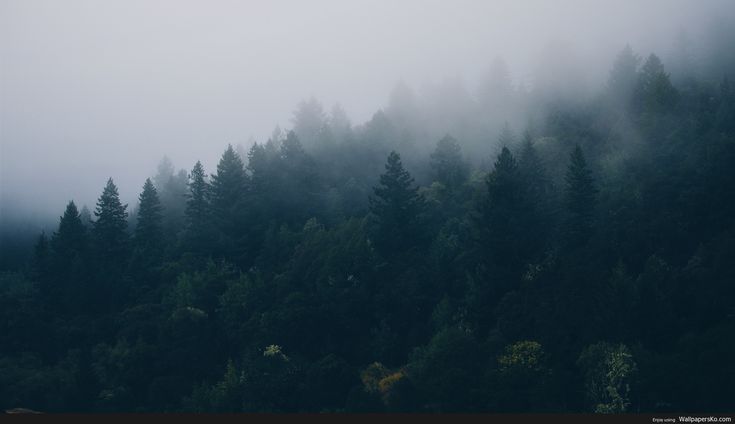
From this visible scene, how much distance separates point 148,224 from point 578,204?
170 ft

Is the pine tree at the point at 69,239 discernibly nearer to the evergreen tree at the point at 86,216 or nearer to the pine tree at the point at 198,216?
the pine tree at the point at 198,216

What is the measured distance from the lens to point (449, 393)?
185ft

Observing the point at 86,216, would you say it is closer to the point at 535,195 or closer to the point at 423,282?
the point at 423,282

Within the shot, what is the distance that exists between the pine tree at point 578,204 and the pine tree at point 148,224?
4773 cm

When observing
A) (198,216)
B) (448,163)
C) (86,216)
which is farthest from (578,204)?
(86,216)

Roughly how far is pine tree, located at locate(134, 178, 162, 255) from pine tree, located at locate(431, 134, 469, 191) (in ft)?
114

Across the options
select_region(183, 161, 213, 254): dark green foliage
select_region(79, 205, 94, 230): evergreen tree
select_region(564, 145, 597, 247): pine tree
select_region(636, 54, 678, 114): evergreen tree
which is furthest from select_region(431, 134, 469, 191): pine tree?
select_region(79, 205, 94, 230): evergreen tree

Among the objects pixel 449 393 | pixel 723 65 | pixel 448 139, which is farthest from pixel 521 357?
pixel 723 65

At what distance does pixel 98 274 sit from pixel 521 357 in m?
50.9

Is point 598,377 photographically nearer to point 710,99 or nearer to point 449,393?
point 449,393

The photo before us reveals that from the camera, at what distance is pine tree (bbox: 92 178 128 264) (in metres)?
91.4

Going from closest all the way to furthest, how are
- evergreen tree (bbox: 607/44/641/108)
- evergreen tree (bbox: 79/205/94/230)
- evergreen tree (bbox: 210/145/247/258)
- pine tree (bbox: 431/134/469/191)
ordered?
evergreen tree (bbox: 210/145/247/258) → pine tree (bbox: 431/134/469/191) → evergreen tree (bbox: 607/44/641/108) → evergreen tree (bbox: 79/205/94/230)

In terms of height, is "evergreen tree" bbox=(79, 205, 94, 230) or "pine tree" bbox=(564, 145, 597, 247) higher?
"evergreen tree" bbox=(79, 205, 94, 230)

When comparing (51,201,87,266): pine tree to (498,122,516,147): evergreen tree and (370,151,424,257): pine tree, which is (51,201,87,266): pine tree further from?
(498,122,516,147): evergreen tree
